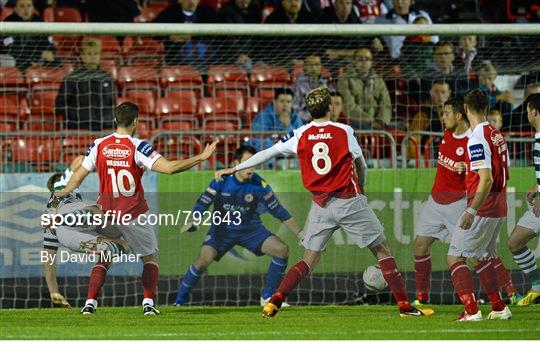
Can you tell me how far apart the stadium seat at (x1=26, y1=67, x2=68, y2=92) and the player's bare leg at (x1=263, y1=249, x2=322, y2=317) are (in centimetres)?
537

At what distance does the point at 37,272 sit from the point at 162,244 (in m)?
1.27

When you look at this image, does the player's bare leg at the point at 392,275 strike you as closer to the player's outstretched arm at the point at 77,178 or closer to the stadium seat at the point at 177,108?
the player's outstretched arm at the point at 77,178

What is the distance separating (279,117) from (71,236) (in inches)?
149

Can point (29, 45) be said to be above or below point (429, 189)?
above

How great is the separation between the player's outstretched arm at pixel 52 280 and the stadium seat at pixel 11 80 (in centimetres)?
359

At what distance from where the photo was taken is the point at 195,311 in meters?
10.4

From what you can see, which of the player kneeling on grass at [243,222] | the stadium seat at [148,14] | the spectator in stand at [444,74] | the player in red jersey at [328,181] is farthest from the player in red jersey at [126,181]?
the stadium seat at [148,14]

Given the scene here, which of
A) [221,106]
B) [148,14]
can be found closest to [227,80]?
[221,106]

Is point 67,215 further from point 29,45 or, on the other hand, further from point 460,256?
point 29,45

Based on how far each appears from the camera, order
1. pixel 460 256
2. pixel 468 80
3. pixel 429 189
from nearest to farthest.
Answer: pixel 460 256 → pixel 429 189 → pixel 468 80

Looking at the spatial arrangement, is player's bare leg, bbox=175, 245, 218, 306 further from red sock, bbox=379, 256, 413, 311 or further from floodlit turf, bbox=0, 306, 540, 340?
red sock, bbox=379, 256, 413, 311

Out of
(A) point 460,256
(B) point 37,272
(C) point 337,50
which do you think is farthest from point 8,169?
(A) point 460,256

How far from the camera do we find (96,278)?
9.69 m

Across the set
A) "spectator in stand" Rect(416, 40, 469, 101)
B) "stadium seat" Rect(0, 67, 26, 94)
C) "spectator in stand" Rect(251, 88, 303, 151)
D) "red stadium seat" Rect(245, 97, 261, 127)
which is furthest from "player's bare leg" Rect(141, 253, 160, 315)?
"spectator in stand" Rect(416, 40, 469, 101)
